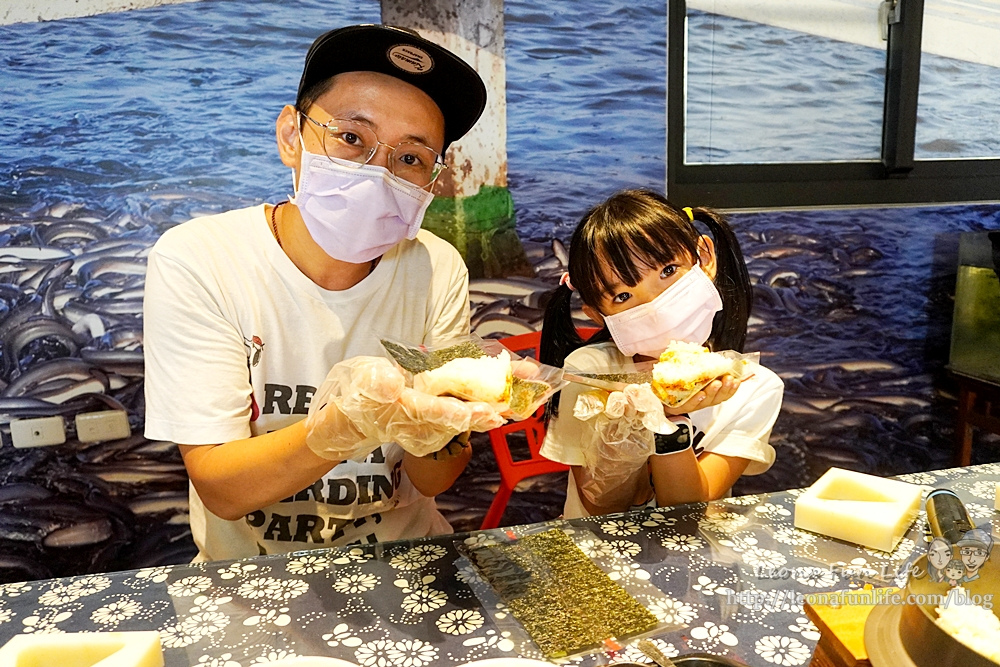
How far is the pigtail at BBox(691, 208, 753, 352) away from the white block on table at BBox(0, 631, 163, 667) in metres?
1.45

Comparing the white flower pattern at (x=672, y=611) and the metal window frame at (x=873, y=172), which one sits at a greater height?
the metal window frame at (x=873, y=172)

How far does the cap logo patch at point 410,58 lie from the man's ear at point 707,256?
0.81 metres

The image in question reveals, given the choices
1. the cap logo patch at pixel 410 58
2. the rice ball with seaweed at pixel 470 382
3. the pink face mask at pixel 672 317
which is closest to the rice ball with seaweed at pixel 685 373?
the pink face mask at pixel 672 317

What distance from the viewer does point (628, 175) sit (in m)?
2.99

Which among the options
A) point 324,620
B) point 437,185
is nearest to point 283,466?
point 324,620

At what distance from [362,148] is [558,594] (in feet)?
3.49

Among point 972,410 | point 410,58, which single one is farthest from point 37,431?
point 972,410

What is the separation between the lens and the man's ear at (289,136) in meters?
1.70

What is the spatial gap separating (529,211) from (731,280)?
1.20 meters

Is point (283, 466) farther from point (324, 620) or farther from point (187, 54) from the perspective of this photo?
point (187, 54)

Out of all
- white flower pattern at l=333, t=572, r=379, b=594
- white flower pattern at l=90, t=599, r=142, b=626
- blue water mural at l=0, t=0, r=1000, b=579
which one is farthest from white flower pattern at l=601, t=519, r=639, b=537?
blue water mural at l=0, t=0, r=1000, b=579

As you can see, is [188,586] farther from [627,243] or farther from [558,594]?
[627,243]

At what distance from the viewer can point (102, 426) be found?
262cm

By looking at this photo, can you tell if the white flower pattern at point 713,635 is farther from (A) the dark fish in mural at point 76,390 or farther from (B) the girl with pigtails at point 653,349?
(A) the dark fish in mural at point 76,390
